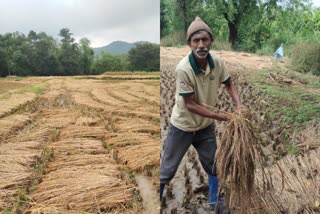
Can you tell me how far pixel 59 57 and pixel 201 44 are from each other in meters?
1.16

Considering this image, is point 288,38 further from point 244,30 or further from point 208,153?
point 208,153

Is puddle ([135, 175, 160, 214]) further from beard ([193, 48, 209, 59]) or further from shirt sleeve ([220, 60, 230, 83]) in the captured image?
beard ([193, 48, 209, 59])

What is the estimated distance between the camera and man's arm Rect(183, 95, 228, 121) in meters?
2.41

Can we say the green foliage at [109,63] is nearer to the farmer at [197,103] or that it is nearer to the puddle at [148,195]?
the farmer at [197,103]

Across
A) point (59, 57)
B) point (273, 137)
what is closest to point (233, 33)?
point (273, 137)

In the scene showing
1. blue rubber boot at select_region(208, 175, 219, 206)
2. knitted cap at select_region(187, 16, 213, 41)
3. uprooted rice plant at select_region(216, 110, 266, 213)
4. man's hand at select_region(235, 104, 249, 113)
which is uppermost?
knitted cap at select_region(187, 16, 213, 41)

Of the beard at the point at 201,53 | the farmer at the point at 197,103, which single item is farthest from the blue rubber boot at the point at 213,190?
the beard at the point at 201,53

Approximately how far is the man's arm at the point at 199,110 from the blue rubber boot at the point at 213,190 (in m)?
0.53

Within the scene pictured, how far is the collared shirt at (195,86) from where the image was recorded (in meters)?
2.44

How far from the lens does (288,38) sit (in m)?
2.83

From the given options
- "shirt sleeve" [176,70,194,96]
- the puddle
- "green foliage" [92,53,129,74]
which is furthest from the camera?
"green foliage" [92,53,129,74]

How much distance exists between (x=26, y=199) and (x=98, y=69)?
3.64ft

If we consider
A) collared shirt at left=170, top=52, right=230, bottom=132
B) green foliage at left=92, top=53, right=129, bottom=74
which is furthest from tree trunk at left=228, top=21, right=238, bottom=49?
green foliage at left=92, top=53, right=129, bottom=74

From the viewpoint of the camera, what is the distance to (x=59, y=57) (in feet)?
9.80
